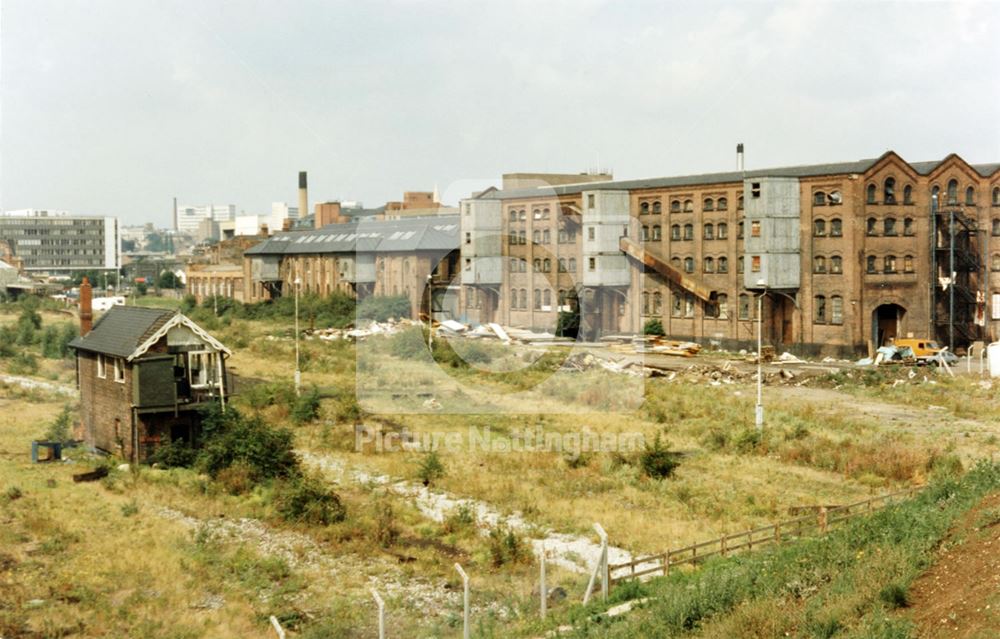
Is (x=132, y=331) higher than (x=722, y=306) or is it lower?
Result: lower

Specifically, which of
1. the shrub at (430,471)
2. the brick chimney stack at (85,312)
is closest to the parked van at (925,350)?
the shrub at (430,471)

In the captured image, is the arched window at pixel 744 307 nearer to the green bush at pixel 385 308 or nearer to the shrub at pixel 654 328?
the shrub at pixel 654 328

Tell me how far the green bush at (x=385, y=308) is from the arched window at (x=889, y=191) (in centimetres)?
3226

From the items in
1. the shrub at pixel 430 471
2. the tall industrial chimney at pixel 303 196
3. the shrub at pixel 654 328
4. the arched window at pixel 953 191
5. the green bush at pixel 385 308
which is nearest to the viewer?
the shrub at pixel 430 471

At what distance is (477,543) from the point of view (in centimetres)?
2145

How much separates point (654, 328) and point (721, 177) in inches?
383

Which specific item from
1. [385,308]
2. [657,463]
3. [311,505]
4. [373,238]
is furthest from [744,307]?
[311,505]

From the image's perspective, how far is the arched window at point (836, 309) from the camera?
51.0 metres

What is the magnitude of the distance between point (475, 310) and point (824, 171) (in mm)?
26327

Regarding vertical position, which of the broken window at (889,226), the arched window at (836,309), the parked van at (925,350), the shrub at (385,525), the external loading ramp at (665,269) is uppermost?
the broken window at (889,226)

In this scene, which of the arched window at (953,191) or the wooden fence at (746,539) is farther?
the arched window at (953,191)

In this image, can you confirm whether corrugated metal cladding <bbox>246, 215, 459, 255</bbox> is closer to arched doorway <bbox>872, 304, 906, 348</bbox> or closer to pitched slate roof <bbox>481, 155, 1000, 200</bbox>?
pitched slate roof <bbox>481, 155, 1000, 200</bbox>

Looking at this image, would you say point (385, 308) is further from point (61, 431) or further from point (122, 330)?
point (122, 330)

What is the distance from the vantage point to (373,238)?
74438 millimetres
